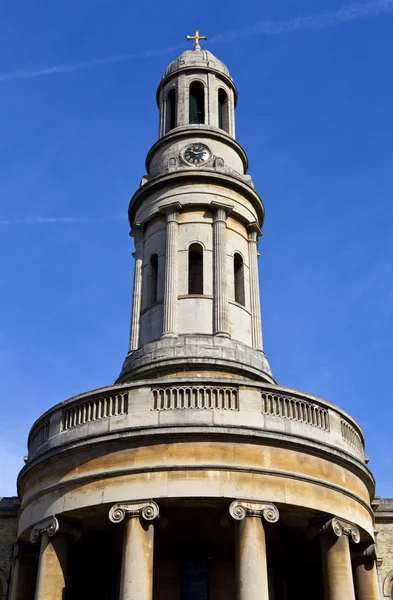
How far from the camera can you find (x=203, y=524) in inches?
935

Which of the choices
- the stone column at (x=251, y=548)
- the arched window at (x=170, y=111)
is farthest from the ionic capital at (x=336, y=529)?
the arched window at (x=170, y=111)

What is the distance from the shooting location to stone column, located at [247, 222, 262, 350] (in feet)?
101

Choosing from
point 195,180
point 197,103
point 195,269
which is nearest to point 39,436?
point 195,269

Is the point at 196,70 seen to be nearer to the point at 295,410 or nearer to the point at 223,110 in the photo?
the point at 223,110

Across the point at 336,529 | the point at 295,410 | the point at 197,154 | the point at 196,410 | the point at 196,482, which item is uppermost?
the point at 197,154

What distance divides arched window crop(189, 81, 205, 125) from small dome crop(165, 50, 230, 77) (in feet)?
3.00

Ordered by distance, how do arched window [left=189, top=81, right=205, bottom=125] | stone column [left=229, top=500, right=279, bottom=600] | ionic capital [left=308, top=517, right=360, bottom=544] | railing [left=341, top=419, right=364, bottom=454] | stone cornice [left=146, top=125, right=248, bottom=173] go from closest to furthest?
stone column [left=229, top=500, right=279, bottom=600] → ionic capital [left=308, top=517, right=360, bottom=544] → railing [left=341, top=419, right=364, bottom=454] → stone cornice [left=146, top=125, right=248, bottom=173] → arched window [left=189, top=81, right=205, bottom=125]

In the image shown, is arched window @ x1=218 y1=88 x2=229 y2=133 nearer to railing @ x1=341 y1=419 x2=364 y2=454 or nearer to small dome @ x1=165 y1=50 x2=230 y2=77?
small dome @ x1=165 y1=50 x2=230 y2=77

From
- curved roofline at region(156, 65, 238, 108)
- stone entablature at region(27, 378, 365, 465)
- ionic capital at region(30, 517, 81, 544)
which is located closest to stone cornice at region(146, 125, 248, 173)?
curved roofline at region(156, 65, 238, 108)

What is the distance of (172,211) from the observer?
31.9m

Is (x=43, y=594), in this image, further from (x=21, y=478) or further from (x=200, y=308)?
(x=200, y=308)

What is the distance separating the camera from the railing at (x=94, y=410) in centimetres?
2252

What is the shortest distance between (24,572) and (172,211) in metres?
14.6

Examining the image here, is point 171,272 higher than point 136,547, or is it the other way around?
point 171,272
